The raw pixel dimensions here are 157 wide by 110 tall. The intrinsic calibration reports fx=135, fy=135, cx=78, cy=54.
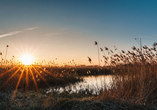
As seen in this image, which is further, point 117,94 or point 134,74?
point 134,74

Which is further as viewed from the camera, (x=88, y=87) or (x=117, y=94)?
(x=88, y=87)

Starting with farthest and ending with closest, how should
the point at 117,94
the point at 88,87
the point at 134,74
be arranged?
the point at 88,87 → the point at 134,74 → the point at 117,94

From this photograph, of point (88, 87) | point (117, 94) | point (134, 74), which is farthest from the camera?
point (88, 87)

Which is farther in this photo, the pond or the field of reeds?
the pond

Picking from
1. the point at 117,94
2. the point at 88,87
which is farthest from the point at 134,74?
the point at 88,87

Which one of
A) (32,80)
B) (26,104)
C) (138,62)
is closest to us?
(26,104)

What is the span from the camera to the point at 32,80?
933 centimetres

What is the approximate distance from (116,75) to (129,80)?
0.58 m

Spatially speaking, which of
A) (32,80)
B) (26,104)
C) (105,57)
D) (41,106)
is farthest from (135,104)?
(32,80)

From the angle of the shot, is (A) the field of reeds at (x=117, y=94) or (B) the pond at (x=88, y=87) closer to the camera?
(A) the field of reeds at (x=117, y=94)

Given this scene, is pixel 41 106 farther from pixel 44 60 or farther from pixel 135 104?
pixel 44 60

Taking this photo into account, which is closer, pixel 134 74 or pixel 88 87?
pixel 134 74

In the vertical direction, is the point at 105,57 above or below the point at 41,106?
above

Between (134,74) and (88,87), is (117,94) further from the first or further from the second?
(88,87)
